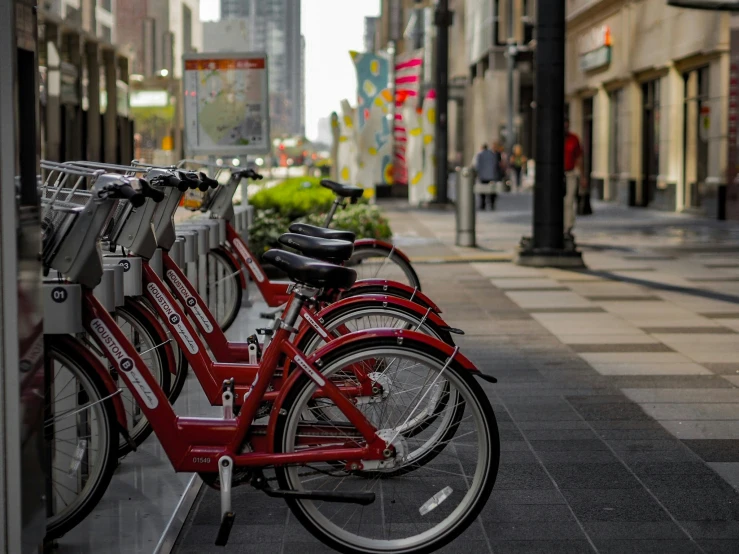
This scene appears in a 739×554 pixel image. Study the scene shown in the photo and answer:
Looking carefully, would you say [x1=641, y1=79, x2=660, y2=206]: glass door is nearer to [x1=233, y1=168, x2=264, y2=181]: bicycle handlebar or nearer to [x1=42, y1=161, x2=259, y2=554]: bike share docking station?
[x1=233, y1=168, x2=264, y2=181]: bicycle handlebar

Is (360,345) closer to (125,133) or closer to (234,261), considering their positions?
(234,261)

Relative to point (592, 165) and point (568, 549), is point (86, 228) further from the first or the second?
point (592, 165)

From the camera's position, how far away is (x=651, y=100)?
31.0 m

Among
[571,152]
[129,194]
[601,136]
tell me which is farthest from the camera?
[601,136]

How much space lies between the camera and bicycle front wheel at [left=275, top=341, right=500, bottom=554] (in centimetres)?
417

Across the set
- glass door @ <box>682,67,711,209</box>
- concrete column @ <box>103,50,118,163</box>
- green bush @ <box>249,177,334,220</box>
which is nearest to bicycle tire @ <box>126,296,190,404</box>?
green bush @ <box>249,177,334,220</box>

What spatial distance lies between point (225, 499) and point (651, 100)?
28277 millimetres

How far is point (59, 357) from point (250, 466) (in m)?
0.73

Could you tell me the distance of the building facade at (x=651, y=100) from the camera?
81.5 ft

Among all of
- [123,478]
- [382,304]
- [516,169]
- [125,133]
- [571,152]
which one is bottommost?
[123,478]

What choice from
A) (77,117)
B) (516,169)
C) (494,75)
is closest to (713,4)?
(77,117)

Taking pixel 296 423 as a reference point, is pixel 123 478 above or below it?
below

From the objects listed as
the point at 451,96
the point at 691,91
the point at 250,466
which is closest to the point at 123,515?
the point at 250,466

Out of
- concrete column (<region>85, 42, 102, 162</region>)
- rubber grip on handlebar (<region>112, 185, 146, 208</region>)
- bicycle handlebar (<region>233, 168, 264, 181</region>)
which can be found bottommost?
rubber grip on handlebar (<region>112, 185, 146, 208</region>)
